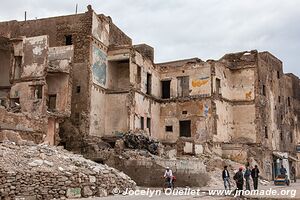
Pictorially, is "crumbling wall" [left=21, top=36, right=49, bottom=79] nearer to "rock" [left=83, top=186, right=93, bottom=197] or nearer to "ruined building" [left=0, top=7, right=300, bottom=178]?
"ruined building" [left=0, top=7, right=300, bottom=178]

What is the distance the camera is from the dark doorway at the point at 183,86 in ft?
116

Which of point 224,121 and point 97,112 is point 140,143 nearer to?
point 97,112

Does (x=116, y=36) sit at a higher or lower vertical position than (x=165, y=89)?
higher

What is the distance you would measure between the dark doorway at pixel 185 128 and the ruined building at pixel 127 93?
0.08 metres

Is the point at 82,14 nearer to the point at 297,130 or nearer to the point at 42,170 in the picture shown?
the point at 42,170

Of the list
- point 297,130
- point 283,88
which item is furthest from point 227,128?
point 297,130

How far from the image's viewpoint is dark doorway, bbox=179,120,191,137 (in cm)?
3459

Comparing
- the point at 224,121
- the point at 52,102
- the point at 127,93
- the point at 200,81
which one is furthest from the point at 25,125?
the point at 224,121

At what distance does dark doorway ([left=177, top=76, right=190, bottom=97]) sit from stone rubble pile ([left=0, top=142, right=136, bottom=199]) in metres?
17.2

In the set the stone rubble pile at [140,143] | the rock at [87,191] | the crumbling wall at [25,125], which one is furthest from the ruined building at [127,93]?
the rock at [87,191]

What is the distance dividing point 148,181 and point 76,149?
21.4ft

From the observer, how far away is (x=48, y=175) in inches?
619

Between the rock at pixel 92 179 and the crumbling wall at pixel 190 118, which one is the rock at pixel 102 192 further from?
the crumbling wall at pixel 190 118

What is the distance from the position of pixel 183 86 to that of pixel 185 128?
364cm
